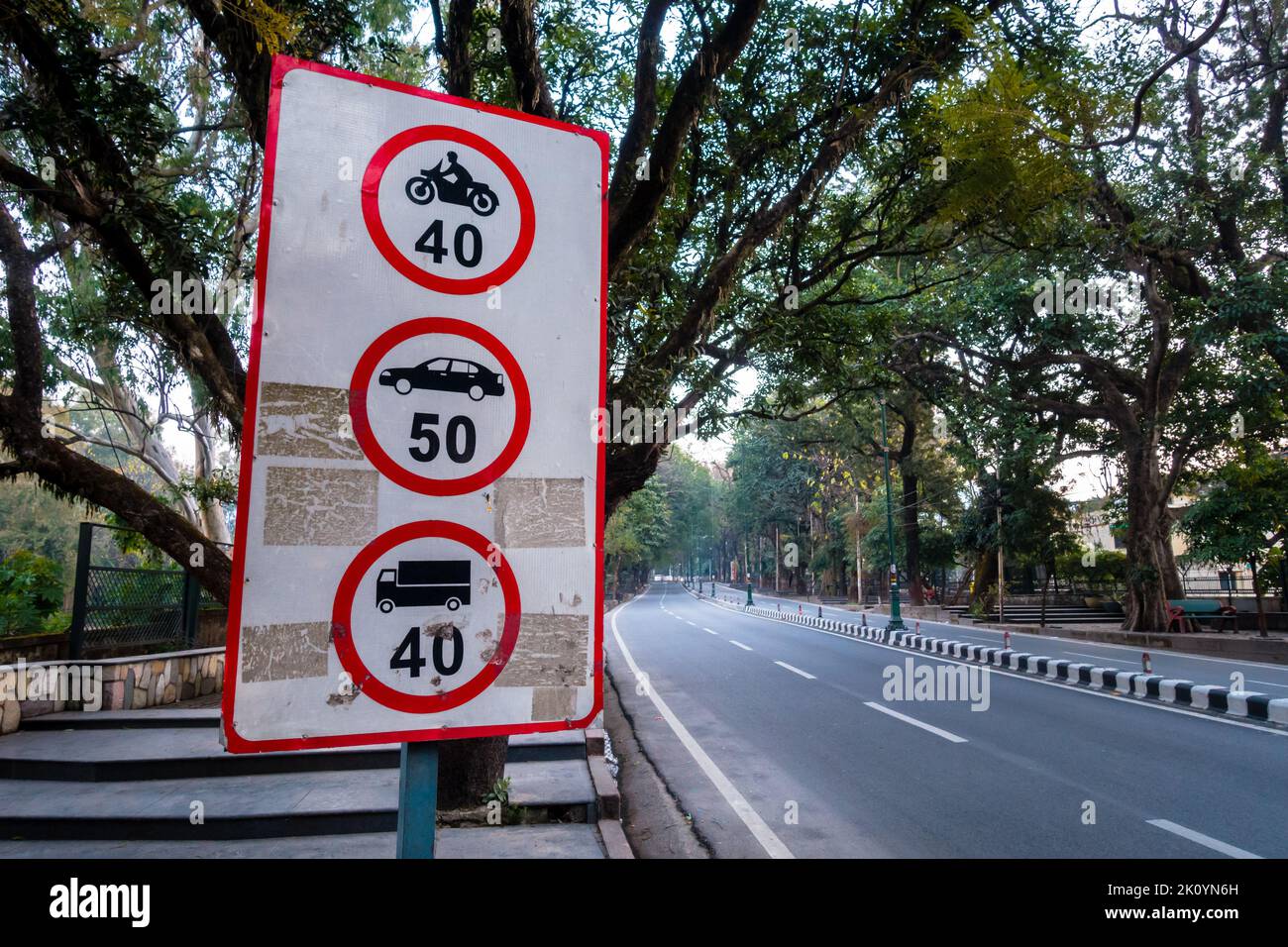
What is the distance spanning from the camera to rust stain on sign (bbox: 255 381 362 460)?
1361 mm

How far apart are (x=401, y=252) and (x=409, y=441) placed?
1.30ft

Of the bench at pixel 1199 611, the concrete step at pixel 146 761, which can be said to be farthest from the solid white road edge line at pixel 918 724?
the bench at pixel 1199 611

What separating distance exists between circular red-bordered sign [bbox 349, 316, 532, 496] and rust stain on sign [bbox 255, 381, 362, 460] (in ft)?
0.07

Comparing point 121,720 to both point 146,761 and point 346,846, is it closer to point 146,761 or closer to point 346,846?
point 146,761

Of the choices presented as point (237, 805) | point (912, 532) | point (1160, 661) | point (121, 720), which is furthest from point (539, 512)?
point (912, 532)

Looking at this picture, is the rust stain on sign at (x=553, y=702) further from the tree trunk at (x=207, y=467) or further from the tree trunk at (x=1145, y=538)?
the tree trunk at (x=1145, y=538)

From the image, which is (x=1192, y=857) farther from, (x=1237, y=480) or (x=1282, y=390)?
(x=1237, y=480)

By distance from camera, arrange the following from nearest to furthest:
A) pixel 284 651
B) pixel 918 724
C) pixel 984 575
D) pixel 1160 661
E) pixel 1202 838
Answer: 1. pixel 284 651
2. pixel 1202 838
3. pixel 918 724
4. pixel 1160 661
5. pixel 984 575

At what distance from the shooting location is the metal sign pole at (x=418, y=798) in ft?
4.46

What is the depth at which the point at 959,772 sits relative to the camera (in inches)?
244

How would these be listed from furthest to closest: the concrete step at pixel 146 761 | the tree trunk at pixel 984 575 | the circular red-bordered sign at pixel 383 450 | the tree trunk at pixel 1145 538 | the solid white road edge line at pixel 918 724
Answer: the tree trunk at pixel 984 575
the tree trunk at pixel 1145 538
the solid white road edge line at pixel 918 724
the concrete step at pixel 146 761
the circular red-bordered sign at pixel 383 450

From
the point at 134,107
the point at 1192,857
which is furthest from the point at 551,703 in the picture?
the point at 134,107
